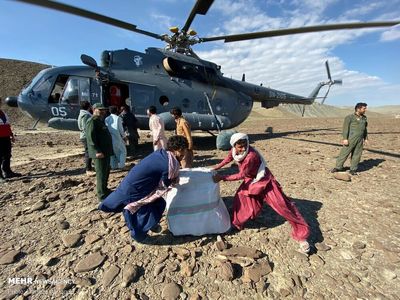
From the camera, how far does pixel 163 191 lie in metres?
3.29

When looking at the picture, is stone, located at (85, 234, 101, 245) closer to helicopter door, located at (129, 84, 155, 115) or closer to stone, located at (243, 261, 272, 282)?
stone, located at (243, 261, 272, 282)

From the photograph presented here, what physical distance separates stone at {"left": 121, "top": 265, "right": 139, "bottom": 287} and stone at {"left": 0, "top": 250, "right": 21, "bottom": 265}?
4.71ft

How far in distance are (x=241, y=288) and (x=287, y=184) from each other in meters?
3.28

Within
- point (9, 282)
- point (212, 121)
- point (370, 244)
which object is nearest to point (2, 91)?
point (212, 121)

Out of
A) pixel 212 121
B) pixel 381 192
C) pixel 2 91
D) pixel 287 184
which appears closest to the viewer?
pixel 381 192

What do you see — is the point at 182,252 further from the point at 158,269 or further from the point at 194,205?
the point at 194,205

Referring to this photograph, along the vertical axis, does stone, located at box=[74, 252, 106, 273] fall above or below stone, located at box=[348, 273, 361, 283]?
below

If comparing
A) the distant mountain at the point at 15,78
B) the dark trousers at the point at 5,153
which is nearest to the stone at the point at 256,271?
the dark trousers at the point at 5,153

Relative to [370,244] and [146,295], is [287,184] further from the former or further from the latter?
[146,295]

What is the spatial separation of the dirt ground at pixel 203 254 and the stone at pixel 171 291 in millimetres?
11

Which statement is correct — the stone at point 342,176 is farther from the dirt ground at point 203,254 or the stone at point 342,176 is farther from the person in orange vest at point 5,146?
the person in orange vest at point 5,146

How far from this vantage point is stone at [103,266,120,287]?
2.80 meters

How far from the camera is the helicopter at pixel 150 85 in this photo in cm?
775

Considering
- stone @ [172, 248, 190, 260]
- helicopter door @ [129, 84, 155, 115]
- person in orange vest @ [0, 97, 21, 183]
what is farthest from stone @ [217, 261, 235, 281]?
helicopter door @ [129, 84, 155, 115]
